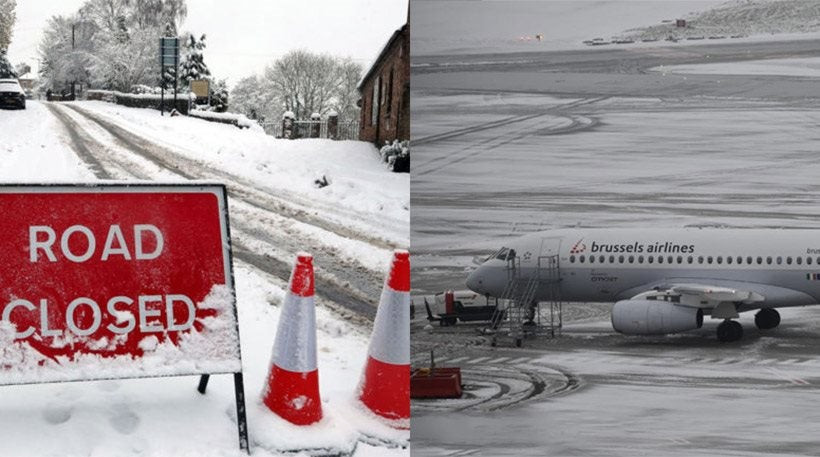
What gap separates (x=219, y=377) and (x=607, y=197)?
163 inches

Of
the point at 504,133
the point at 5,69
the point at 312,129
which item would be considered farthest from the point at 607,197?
the point at 5,69

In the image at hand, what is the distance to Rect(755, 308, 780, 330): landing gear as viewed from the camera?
821 cm

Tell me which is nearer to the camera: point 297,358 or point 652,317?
point 297,358

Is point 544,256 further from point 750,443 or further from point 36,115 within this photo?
point 36,115

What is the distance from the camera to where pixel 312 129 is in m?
4.38

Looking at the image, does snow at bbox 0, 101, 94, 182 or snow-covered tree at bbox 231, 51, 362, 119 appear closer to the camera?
snow at bbox 0, 101, 94, 182

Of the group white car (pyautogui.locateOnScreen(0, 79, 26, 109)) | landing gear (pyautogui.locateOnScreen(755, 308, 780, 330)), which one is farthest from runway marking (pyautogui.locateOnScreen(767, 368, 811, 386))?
white car (pyautogui.locateOnScreen(0, 79, 26, 109))

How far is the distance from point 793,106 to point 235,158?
428 centimetres

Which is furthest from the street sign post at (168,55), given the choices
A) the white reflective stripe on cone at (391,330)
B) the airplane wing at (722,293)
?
the airplane wing at (722,293)

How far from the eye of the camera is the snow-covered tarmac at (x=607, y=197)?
20.9 feet

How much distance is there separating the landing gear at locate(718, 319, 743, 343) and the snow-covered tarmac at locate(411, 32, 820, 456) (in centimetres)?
51

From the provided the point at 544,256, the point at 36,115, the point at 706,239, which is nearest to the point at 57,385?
the point at 36,115

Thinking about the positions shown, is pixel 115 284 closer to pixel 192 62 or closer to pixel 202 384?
pixel 202 384

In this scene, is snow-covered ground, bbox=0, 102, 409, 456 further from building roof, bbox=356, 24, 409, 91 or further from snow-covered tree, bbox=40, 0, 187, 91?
building roof, bbox=356, 24, 409, 91
